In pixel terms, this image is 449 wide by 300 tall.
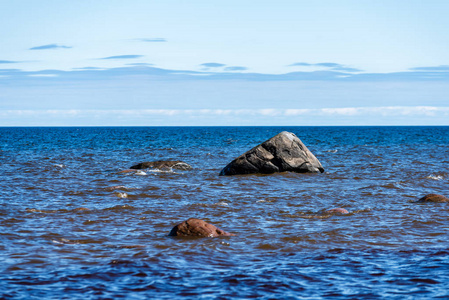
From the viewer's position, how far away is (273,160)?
2189 centimetres

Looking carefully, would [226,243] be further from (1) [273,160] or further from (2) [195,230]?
(1) [273,160]

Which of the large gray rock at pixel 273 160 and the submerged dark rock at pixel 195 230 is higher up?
the large gray rock at pixel 273 160

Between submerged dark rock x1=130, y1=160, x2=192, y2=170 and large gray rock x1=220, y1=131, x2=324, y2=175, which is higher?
large gray rock x1=220, y1=131, x2=324, y2=175

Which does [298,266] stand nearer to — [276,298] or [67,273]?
[276,298]

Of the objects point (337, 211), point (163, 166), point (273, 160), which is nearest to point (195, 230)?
point (337, 211)

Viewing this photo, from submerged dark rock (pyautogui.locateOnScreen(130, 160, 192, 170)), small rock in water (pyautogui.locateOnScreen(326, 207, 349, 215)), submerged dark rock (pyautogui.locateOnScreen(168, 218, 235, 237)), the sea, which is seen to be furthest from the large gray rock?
submerged dark rock (pyautogui.locateOnScreen(168, 218, 235, 237))

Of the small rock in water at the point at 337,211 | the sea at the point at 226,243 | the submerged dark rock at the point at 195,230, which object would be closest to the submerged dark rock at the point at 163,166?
the sea at the point at 226,243

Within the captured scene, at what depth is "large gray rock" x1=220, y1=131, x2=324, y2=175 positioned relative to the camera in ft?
71.4

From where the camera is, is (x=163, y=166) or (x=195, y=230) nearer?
(x=195, y=230)

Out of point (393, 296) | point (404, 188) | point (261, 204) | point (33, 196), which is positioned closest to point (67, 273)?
point (393, 296)

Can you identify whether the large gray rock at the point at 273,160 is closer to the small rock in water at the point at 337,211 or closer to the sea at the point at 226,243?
the sea at the point at 226,243

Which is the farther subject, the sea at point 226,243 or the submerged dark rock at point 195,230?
the submerged dark rock at point 195,230

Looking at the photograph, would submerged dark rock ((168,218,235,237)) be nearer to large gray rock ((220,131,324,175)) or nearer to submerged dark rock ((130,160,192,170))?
large gray rock ((220,131,324,175))

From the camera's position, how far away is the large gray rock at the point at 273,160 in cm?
2177
